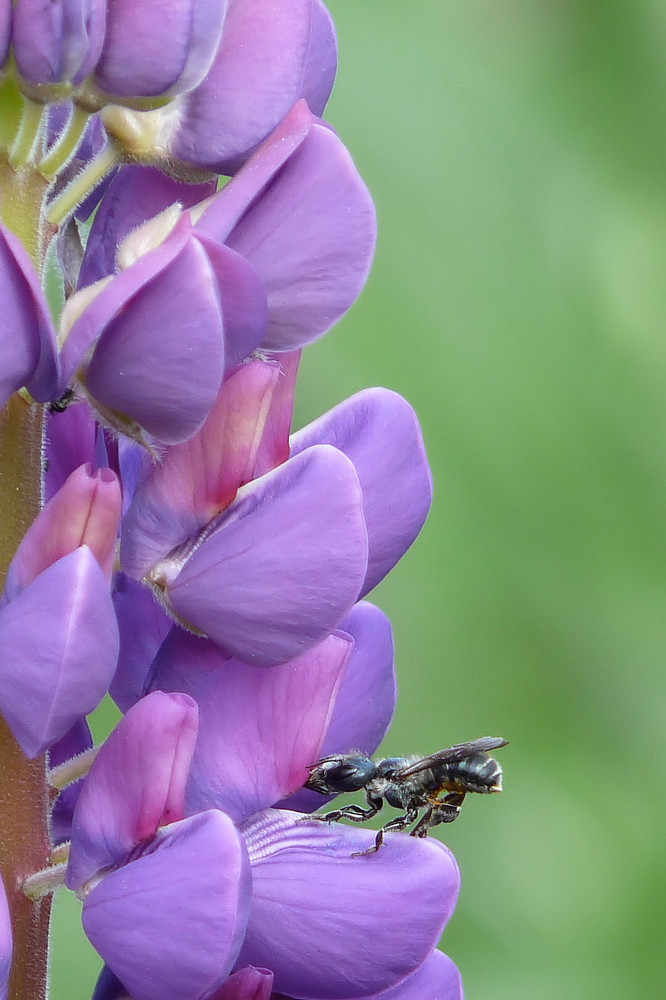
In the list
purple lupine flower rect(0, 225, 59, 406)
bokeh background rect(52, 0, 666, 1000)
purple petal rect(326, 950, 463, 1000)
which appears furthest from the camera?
bokeh background rect(52, 0, 666, 1000)

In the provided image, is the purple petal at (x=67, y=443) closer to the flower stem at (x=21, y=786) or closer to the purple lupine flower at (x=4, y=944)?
the flower stem at (x=21, y=786)

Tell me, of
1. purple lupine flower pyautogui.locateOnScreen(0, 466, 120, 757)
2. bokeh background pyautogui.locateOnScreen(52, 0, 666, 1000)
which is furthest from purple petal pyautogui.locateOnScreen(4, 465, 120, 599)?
bokeh background pyautogui.locateOnScreen(52, 0, 666, 1000)

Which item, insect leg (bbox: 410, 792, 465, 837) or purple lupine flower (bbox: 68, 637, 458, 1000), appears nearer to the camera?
purple lupine flower (bbox: 68, 637, 458, 1000)

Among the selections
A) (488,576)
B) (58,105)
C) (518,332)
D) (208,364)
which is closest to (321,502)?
(208,364)

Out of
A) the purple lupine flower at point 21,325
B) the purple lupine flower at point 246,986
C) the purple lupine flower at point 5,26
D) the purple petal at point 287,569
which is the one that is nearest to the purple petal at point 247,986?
the purple lupine flower at point 246,986

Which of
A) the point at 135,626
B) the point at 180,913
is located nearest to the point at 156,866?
the point at 180,913

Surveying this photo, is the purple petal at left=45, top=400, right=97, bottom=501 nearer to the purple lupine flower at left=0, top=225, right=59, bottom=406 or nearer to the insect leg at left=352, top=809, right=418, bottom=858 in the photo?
the purple lupine flower at left=0, top=225, right=59, bottom=406

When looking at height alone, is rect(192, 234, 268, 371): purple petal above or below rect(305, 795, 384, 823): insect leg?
above
